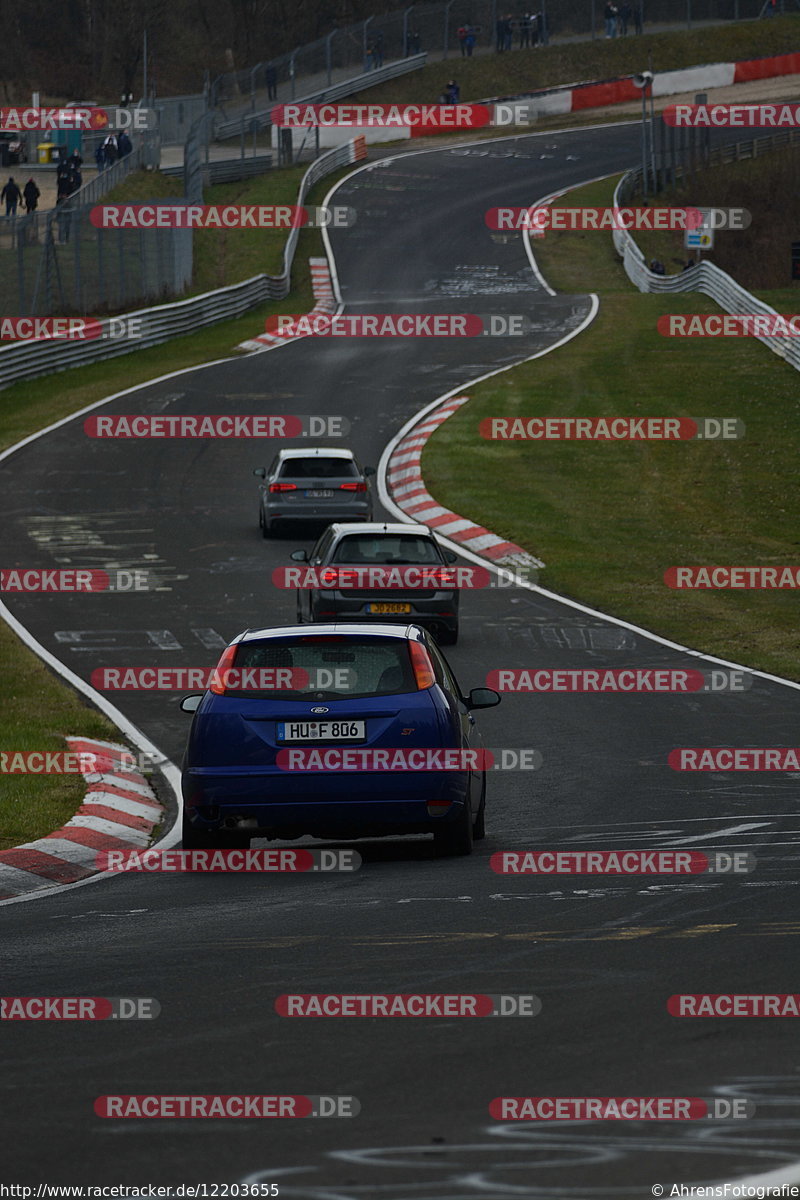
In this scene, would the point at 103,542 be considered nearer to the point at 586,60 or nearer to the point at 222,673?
the point at 222,673

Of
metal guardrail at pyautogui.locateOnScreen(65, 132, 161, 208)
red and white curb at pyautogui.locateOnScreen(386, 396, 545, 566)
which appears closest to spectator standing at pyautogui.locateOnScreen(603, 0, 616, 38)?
metal guardrail at pyautogui.locateOnScreen(65, 132, 161, 208)

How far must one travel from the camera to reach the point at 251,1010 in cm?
673

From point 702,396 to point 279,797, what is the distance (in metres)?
32.7

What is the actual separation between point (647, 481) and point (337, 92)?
56.7m

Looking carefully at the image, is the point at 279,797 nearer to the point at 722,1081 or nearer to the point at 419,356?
the point at 722,1081

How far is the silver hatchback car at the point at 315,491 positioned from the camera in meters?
28.4

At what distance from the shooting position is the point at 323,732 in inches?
423

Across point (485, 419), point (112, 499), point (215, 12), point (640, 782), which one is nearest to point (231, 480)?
point (112, 499)

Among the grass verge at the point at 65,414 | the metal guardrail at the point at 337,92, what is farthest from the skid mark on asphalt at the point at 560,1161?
the metal guardrail at the point at 337,92

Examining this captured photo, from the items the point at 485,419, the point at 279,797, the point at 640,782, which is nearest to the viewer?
the point at 279,797

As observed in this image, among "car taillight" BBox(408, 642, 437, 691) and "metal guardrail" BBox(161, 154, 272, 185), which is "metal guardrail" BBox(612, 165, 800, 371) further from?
"car taillight" BBox(408, 642, 437, 691)

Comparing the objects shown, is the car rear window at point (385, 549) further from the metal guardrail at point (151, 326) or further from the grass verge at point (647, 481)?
the metal guardrail at point (151, 326)

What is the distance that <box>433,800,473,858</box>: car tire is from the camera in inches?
427

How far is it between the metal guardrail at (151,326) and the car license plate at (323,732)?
34.1m
